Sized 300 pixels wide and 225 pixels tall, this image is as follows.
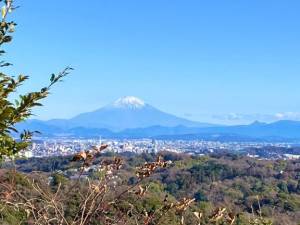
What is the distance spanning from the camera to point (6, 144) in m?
3.34

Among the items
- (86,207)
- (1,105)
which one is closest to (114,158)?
(86,207)

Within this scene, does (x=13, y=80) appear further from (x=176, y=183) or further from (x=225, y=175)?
(x=225, y=175)

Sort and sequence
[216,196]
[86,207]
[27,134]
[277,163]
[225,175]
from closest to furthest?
[86,207], [27,134], [216,196], [225,175], [277,163]

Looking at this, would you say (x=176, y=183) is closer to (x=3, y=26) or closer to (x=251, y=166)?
(x=251, y=166)

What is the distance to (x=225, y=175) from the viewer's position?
80375 millimetres

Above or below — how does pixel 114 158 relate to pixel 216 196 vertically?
above

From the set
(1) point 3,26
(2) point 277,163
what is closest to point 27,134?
(1) point 3,26

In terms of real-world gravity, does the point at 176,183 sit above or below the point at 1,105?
below

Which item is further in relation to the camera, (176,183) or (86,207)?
(176,183)

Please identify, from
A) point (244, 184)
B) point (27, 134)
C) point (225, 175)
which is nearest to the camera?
point (27, 134)

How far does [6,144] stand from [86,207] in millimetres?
1035

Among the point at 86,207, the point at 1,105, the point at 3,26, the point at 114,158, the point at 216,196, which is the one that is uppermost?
the point at 3,26

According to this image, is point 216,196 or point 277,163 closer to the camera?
point 216,196

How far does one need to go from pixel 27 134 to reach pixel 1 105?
500 millimetres
